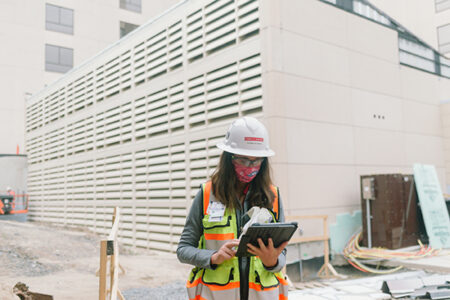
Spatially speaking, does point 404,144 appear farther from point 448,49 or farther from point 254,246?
point 448,49

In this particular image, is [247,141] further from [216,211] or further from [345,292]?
[345,292]

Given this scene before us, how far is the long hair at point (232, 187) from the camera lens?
2256 mm

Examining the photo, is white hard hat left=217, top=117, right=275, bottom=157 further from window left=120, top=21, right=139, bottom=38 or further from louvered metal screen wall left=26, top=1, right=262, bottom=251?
window left=120, top=21, right=139, bottom=38

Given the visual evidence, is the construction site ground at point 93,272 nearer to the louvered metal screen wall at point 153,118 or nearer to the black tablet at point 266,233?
the louvered metal screen wall at point 153,118

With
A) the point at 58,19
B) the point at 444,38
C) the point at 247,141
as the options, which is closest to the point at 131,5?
the point at 58,19

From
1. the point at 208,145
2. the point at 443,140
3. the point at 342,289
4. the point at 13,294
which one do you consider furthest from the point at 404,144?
the point at 13,294

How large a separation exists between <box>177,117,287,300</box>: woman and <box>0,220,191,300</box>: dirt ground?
15.4 feet

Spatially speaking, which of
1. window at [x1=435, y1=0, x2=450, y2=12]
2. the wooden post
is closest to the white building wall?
the wooden post

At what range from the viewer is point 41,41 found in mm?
27141

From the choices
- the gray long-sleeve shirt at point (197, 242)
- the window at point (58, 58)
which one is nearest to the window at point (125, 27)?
the window at point (58, 58)

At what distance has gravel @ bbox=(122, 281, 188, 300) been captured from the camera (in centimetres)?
653

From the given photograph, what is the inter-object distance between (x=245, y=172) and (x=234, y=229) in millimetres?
335

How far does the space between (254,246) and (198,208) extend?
428 millimetres

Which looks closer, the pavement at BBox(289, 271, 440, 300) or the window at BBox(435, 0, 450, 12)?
the pavement at BBox(289, 271, 440, 300)
